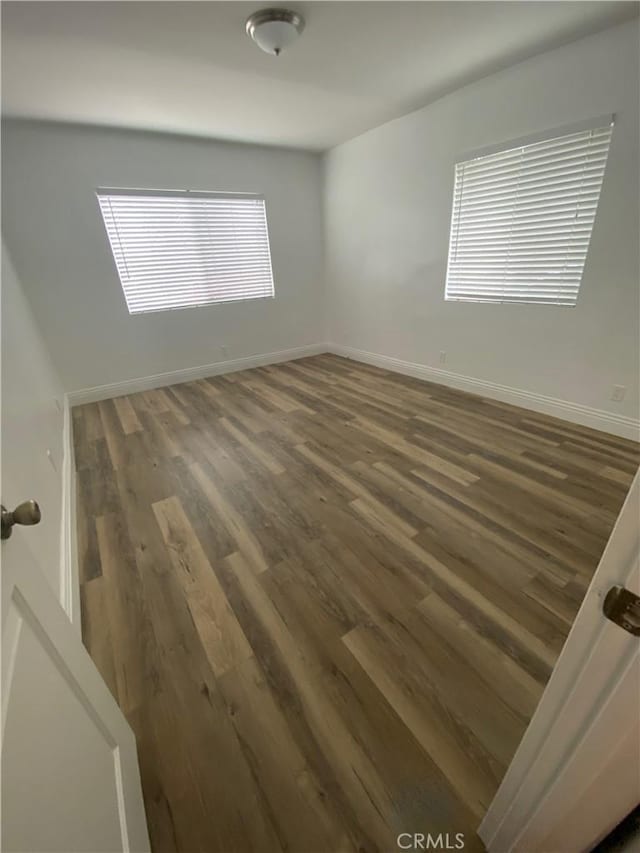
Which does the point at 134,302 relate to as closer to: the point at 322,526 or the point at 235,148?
the point at 235,148

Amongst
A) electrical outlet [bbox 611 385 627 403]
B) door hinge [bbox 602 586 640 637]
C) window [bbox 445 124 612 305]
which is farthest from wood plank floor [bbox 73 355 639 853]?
window [bbox 445 124 612 305]

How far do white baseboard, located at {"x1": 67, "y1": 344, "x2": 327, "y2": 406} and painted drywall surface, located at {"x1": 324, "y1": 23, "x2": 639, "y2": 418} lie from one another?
2.84ft

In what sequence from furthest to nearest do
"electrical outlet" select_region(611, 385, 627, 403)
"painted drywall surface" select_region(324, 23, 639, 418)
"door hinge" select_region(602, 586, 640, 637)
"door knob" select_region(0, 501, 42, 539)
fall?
"electrical outlet" select_region(611, 385, 627, 403), "painted drywall surface" select_region(324, 23, 639, 418), "door knob" select_region(0, 501, 42, 539), "door hinge" select_region(602, 586, 640, 637)

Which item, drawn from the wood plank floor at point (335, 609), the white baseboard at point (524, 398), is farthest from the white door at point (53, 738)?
the white baseboard at point (524, 398)

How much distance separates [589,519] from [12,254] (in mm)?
4660

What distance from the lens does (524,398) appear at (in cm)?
304

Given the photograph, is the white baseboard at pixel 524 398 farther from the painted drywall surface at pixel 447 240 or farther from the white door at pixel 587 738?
the white door at pixel 587 738

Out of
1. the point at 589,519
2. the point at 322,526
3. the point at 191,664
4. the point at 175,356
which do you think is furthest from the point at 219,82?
the point at 589,519

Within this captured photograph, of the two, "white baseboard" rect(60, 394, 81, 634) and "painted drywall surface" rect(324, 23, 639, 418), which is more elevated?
"painted drywall surface" rect(324, 23, 639, 418)

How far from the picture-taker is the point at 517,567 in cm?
156

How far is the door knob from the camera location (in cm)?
52

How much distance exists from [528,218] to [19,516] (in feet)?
11.2

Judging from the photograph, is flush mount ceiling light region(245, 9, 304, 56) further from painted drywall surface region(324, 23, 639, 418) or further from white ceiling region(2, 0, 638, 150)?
painted drywall surface region(324, 23, 639, 418)

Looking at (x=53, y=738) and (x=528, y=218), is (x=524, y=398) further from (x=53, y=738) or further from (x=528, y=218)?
(x=53, y=738)
